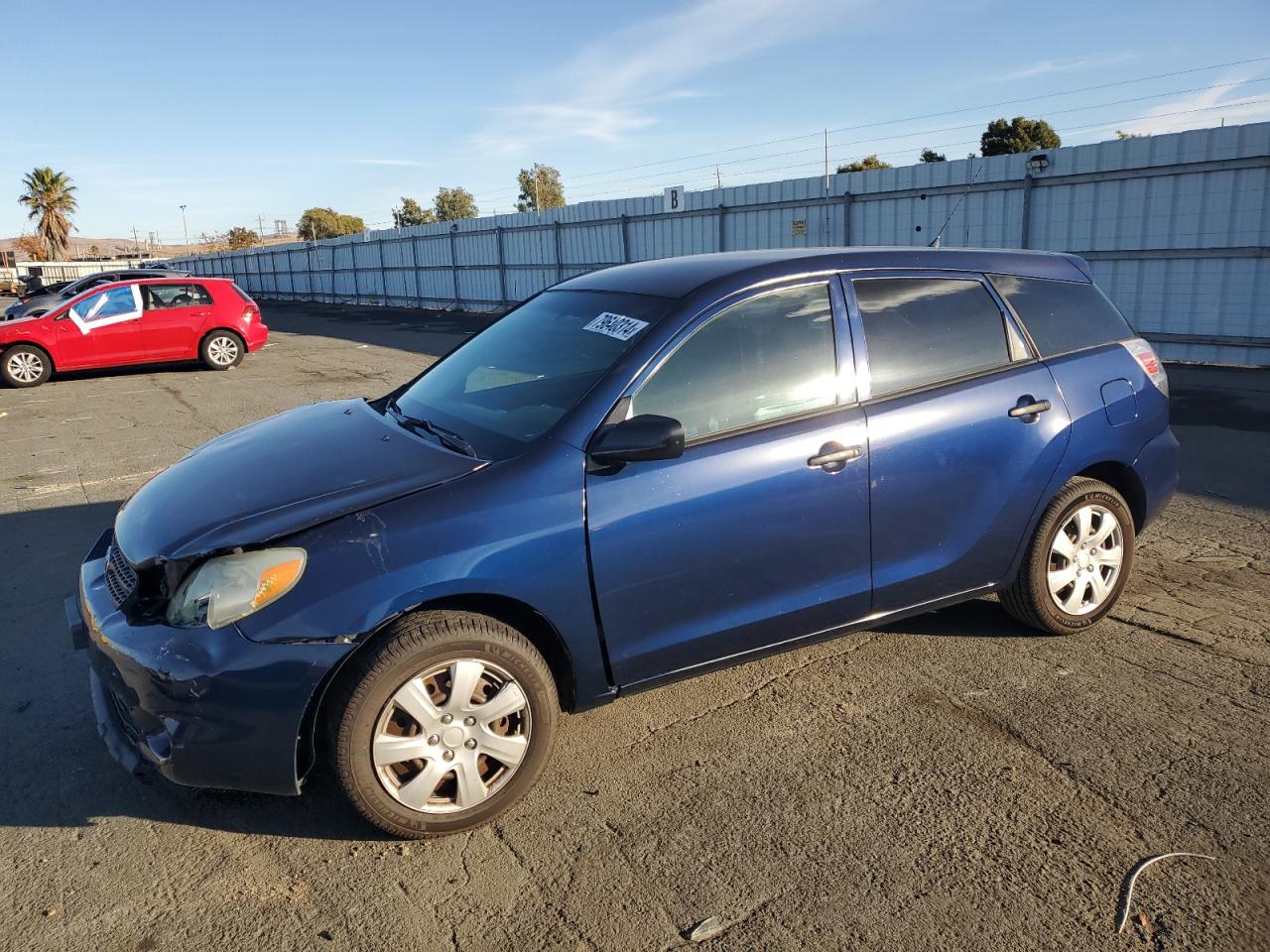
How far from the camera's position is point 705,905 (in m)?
2.61

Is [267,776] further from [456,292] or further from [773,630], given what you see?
[456,292]

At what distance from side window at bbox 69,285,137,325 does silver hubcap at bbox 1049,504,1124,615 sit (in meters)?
14.5

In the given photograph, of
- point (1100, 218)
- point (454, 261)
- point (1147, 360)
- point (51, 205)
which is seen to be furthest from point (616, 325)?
point (51, 205)

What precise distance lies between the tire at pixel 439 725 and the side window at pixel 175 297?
553 inches

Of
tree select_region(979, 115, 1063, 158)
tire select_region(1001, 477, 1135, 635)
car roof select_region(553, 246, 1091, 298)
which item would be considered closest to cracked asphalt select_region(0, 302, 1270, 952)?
tire select_region(1001, 477, 1135, 635)

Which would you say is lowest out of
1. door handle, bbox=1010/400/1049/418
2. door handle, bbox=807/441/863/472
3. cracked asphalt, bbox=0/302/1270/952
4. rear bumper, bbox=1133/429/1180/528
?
cracked asphalt, bbox=0/302/1270/952

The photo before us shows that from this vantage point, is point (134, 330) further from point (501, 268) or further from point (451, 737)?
point (451, 737)

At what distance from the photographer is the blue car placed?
2.77 metres

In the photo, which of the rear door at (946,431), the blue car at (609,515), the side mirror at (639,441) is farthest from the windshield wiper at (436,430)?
the rear door at (946,431)

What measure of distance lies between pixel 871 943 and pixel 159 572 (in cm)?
243

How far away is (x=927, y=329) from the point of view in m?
3.88

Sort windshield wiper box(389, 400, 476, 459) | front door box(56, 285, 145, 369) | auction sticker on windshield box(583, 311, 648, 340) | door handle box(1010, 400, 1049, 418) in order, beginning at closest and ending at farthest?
A: 1. windshield wiper box(389, 400, 476, 459)
2. auction sticker on windshield box(583, 311, 648, 340)
3. door handle box(1010, 400, 1049, 418)
4. front door box(56, 285, 145, 369)

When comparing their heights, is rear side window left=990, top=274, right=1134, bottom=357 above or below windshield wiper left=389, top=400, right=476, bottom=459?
above

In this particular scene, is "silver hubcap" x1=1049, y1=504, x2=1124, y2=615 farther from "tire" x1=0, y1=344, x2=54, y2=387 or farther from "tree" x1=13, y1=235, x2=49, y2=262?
"tree" x1=13, y1=235, x2=49, y2=262
